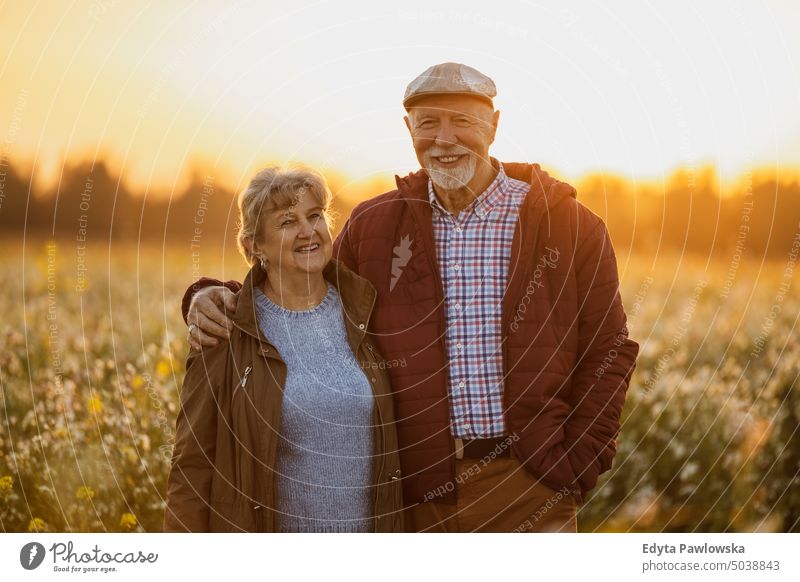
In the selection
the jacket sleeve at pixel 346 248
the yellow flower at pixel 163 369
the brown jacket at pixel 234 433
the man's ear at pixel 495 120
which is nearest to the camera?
the brown jacket at pixel 234 433

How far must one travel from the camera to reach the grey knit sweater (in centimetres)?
443

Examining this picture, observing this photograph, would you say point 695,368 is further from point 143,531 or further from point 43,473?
point 43,473

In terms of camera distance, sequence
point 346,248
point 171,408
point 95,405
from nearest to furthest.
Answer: point 346,248, point 95,405, point 171,408

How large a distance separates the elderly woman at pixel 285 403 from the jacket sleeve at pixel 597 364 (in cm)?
98

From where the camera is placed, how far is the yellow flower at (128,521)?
5.93 m

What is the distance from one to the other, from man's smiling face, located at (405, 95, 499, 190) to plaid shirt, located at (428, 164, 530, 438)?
159 millimetres

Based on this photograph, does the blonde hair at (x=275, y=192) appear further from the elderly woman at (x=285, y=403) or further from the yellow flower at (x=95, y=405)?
the yellow flower at (x=95, y=405)

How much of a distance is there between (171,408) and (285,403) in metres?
2.24

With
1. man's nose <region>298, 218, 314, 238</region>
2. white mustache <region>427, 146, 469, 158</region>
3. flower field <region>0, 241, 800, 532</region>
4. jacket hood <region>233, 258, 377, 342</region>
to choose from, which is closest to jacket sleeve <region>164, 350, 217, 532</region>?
jacket hood <region>233, 258, 377, 342</region>

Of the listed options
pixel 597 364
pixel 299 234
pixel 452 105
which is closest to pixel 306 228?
pixel 299 234

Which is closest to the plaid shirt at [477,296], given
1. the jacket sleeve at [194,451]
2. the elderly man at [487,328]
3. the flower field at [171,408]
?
the elderly man at [487,328]

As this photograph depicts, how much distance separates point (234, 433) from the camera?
4352 mm

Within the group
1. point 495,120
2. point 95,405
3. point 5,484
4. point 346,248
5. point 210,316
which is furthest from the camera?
point 95,405

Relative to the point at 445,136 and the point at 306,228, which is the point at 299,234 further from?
the point at 445,136
